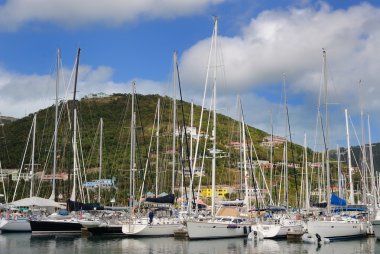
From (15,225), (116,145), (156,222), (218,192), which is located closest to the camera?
(156,222)

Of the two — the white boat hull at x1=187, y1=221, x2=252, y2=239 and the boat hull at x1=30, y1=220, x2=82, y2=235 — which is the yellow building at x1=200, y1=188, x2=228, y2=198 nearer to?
the boat hull at x1=30, y1=220, x2=82, y2=235

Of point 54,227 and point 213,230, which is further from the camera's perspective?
point 54,227

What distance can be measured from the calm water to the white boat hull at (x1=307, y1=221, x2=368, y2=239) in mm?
705

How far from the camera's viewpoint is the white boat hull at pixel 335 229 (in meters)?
35.1

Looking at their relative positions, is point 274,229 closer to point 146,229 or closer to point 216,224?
point 216,224

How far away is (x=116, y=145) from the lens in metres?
83.9

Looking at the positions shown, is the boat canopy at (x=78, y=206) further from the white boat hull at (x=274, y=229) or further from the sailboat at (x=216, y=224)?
the white boat hull at (x=274, y=229)

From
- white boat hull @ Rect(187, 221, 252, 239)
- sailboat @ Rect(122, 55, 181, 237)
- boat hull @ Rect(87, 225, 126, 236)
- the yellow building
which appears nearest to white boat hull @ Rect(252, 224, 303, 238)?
white boat hull @ Rect(187, 221, 252, 239)

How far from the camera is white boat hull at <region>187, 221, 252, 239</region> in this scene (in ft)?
112

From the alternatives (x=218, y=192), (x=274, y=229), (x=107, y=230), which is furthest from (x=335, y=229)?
(x=218, y=192)

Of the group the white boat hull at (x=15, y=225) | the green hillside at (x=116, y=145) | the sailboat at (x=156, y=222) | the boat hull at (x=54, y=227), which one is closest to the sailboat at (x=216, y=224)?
the sailboat at (x=156, y=222)

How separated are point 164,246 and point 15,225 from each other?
1794 cm

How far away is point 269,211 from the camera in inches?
1709

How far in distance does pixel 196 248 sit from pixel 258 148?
7446 centimetres
